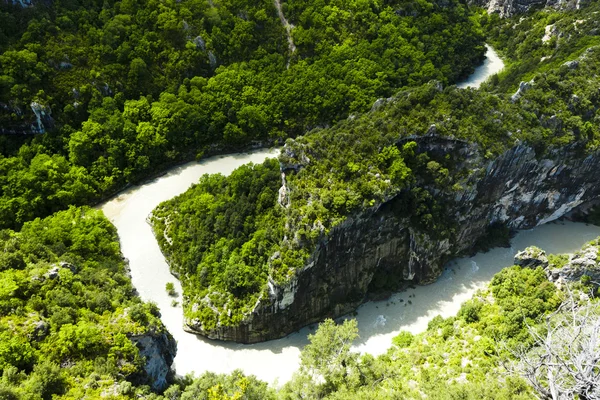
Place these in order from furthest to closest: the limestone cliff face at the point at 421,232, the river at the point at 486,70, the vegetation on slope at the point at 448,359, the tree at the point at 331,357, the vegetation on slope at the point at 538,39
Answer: the river at the point at 486,70
the vegetation on slope at the point at 538,39
the limestone cliff face at the point at 421,232
the tree at the point at 331,357
the vegetation on slope at the point at 448,359

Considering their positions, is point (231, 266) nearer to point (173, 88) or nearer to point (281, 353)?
point (281, 353)

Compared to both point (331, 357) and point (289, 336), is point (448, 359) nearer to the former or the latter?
point (331, 357)

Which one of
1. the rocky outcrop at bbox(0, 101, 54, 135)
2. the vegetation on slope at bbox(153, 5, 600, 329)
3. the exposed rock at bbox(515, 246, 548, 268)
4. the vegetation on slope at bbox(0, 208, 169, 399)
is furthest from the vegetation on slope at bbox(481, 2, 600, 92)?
the rocky outcrop at bbox(0, 101, 54, 135)

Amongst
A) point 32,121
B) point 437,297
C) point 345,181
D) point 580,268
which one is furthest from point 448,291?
point 32,121

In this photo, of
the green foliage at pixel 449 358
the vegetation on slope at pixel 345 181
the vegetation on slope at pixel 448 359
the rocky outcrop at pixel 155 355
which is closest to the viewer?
the vegetation on slope at pixel 448 359

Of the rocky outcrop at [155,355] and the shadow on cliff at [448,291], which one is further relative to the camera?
the shadow on cliff at [448,291]

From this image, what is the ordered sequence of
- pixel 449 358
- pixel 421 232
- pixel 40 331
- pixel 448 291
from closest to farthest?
pixel 40 331 < pixel 449 358 < pixel 421 232 < pixel 448 291

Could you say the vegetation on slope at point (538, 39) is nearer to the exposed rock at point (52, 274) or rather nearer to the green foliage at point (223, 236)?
the green foliage at point (223, 236)

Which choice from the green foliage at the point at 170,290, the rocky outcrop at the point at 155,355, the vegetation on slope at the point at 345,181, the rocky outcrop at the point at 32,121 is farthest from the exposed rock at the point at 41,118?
the rocky outcrop at the point at 155,355
